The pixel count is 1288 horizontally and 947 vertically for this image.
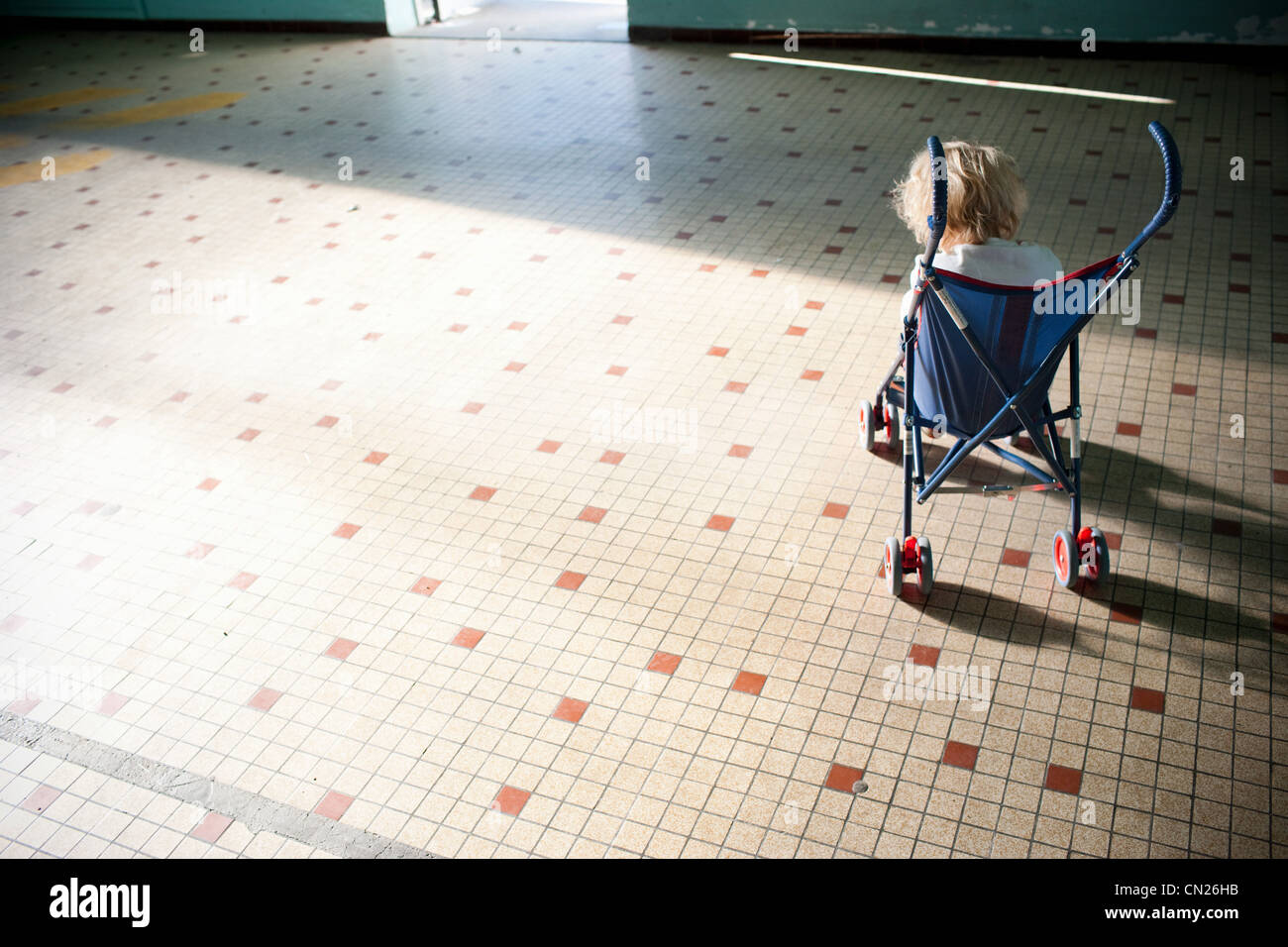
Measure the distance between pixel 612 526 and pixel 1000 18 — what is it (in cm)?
718

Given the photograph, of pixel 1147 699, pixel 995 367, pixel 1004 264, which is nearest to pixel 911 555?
pixel 995 367

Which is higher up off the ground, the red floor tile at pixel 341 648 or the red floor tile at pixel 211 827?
the red floor tile at pixel 341 648

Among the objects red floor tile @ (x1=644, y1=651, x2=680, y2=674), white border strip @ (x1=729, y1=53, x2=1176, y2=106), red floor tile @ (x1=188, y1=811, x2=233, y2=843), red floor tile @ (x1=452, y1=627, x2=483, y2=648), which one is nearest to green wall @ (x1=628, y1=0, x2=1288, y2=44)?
white border strip @ (x1=729, y1=53, x2=1176, y2=106)

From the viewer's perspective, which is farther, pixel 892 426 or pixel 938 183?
pixel 892 426

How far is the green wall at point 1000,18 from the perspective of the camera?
8.31 metres

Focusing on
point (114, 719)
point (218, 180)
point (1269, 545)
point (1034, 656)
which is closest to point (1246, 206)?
point (1269, 545)

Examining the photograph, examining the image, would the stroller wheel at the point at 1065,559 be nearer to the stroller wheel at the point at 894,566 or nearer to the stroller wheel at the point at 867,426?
the stroller wheel at the point at 894,566

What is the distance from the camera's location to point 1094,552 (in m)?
3.48

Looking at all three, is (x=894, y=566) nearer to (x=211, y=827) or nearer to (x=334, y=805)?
(x=334, y=805)

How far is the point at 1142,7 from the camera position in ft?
28.0

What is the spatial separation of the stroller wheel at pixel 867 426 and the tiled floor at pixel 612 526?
0.10 metres

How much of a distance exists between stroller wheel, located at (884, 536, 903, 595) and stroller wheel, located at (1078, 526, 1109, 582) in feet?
1.97

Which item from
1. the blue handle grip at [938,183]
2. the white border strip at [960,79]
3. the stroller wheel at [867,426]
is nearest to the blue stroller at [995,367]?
the blue handle grip at [938,183]
